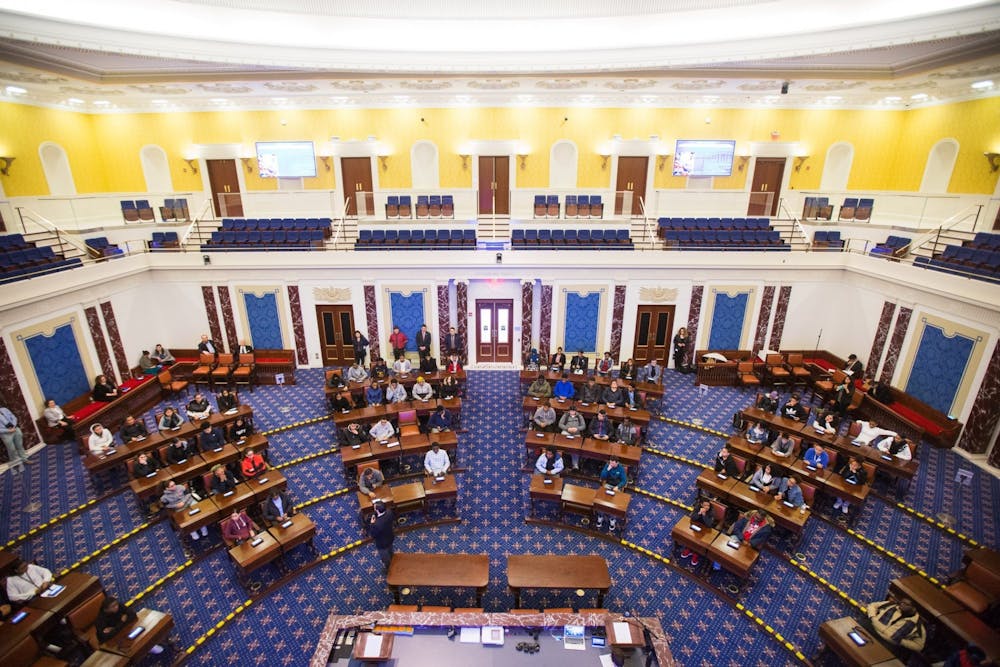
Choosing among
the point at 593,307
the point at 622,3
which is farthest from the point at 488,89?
the point at 593,307

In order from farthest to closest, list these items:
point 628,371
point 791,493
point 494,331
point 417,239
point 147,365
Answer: point 494,331
point 417,239
point 147,365
point 628,371
point 791,493

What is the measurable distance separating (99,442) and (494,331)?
31.7 ft

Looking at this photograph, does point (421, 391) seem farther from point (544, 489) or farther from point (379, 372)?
point (544, 489)

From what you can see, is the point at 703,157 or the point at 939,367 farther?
the point at 703,157

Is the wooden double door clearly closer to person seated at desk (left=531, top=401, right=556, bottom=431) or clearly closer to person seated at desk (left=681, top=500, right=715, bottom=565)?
person seated at desk (left=531, top=401, right=556, bottom=431)

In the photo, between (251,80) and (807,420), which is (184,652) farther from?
(251,80)

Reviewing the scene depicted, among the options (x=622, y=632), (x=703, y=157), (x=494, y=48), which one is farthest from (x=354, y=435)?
(x=703, y=157)

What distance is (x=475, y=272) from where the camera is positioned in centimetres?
1367

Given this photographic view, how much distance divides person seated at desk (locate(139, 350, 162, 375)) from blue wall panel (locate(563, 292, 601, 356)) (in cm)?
1175

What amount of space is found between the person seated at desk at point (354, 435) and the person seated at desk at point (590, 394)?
16.5 ft

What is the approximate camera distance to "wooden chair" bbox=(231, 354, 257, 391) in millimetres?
13141

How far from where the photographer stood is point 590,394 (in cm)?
1113

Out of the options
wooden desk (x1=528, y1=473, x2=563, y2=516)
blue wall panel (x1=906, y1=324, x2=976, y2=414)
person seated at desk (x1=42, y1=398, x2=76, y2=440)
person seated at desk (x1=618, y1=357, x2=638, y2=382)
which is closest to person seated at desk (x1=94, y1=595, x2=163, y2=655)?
wooden desk (x1=528, y1=473, x2=563, y2=516)

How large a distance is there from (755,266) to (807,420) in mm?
4601
